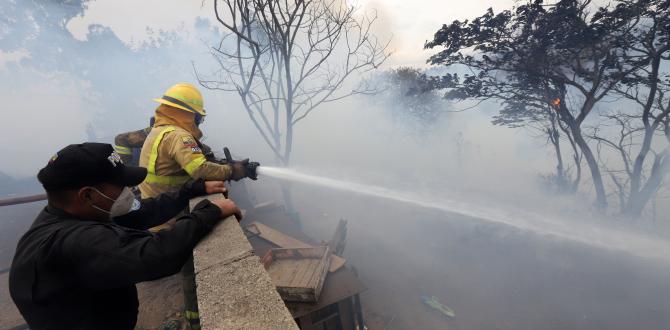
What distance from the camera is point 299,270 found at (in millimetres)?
4125

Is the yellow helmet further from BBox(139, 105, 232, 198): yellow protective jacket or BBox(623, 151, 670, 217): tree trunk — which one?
BBox(623, 151, 670, 217): tree trunk

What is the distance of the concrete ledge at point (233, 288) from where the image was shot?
127cm

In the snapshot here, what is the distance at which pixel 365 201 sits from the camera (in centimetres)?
1505

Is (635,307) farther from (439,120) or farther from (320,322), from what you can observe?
(439,120)

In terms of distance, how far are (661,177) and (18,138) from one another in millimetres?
53547

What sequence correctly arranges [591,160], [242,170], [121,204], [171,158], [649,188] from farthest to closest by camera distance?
[591,160]
[649,188]
[242,170]
[171,158]
[121,204]

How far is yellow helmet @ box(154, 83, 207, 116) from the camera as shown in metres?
3.12

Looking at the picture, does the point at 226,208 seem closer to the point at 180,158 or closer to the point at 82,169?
the point at 82,169

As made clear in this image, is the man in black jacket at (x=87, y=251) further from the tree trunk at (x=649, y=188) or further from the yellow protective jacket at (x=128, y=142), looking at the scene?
the tree trunk at (x=649, y=188)

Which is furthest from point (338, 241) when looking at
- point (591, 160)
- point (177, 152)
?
point (591, 160)

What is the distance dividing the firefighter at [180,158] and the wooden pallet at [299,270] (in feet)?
3.12

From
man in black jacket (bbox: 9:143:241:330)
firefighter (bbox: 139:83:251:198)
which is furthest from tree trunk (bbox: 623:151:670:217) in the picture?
man in black jacket (bbox: 9:143:241:330)

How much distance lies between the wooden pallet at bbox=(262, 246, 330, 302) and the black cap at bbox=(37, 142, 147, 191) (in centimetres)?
210

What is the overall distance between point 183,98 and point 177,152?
2.53 feet
